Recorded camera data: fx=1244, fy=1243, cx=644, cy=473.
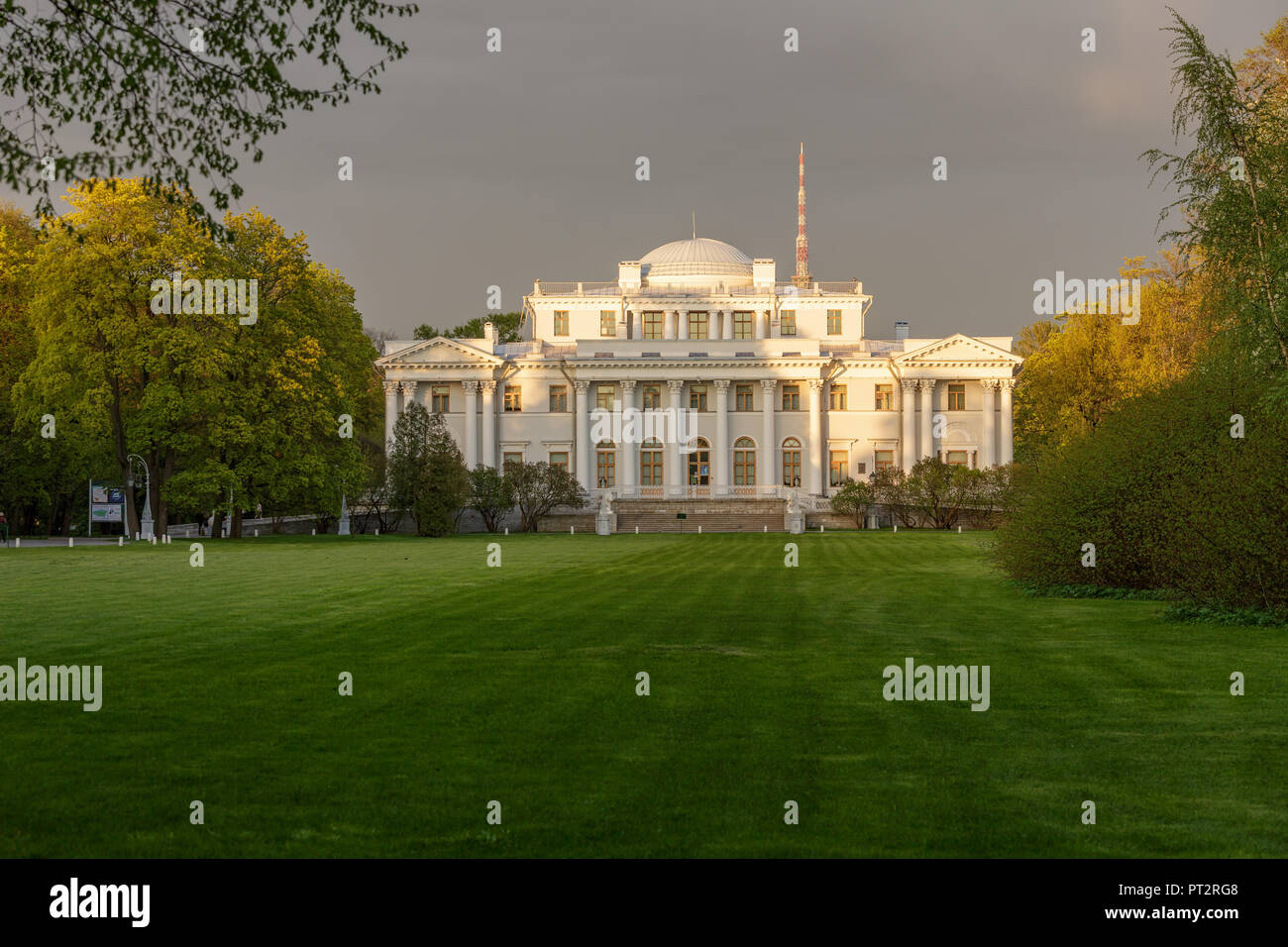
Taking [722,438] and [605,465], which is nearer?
[722,438]

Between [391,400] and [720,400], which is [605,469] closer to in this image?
[720,400]

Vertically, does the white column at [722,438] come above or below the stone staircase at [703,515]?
above

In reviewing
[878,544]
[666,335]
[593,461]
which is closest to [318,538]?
[878,544]

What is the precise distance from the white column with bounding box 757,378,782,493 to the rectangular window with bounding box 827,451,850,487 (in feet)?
12.4

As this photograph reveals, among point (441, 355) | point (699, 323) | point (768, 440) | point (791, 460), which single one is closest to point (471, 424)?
point (441, 355)

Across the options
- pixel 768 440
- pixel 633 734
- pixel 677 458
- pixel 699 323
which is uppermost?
pixel 699 323

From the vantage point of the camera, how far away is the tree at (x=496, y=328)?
351 feet

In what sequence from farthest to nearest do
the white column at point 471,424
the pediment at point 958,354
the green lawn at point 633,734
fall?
the white column at point 471,424 → the pediment at point 958,354 → the green lawn at point 633,734

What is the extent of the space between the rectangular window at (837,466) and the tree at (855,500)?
14.8m

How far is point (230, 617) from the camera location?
19797 mm

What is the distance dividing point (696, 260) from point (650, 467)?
17746mm

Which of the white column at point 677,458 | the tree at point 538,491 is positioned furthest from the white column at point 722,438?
the tree at point 538,491

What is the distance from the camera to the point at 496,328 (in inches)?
4181

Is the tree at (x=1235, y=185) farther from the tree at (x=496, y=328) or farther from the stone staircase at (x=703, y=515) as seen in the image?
the tree at (x=496, y=328)
